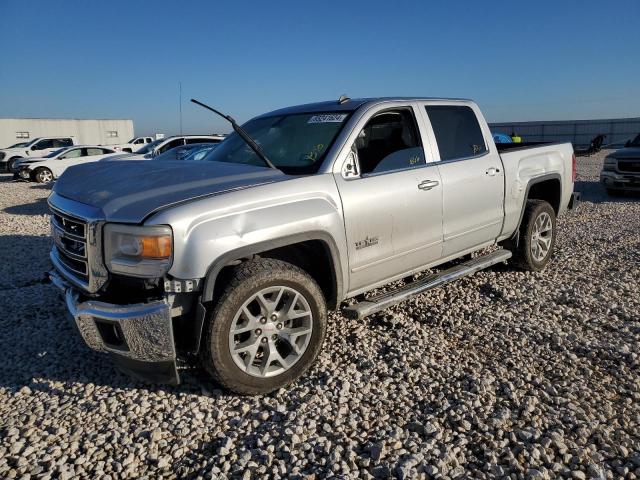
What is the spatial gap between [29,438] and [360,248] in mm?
2314

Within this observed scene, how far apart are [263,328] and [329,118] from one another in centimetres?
178

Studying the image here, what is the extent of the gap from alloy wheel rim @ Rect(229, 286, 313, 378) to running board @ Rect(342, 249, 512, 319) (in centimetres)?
41

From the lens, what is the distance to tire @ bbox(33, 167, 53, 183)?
19.0 meters

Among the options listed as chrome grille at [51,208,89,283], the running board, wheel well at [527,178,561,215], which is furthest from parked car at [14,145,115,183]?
the running board

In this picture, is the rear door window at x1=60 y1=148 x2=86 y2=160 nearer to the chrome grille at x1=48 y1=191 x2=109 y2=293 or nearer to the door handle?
the chrome grille at x1=48 y1=191 x2=109 y2=293

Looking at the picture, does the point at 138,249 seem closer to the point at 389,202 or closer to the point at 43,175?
the point at 389,202

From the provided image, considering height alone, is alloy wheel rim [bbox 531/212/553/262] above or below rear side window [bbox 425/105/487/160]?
below

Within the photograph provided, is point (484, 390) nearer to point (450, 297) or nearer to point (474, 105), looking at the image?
point (450, 297)

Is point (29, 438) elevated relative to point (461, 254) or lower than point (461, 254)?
lower

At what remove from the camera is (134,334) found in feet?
8.68

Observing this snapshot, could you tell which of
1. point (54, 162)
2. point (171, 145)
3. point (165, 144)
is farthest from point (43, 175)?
point (165, 144)

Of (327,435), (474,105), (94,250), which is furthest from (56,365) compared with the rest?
(474,105)

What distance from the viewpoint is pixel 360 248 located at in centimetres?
345

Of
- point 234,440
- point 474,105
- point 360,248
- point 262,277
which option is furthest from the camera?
point 474,105
